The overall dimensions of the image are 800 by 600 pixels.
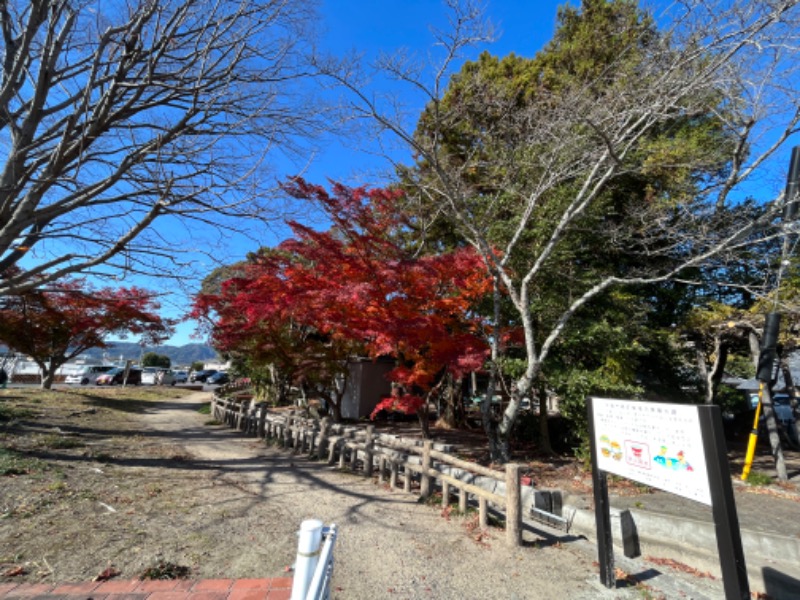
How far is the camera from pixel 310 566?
1925mm

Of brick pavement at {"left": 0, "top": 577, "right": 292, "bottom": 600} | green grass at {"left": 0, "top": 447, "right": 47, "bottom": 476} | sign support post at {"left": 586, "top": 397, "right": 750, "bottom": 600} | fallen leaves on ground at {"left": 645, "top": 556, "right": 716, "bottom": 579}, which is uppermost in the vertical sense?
sign support post at {"left": 586, "top": 397, "right": 750, "bottom": 600}

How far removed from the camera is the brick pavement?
3051 millimetres

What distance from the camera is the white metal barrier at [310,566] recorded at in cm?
184

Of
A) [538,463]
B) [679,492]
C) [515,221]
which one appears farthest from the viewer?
[515,221]

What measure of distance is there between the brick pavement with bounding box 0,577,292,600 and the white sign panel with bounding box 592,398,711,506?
3177mm

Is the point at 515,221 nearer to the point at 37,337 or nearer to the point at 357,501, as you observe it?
the point at 357,501

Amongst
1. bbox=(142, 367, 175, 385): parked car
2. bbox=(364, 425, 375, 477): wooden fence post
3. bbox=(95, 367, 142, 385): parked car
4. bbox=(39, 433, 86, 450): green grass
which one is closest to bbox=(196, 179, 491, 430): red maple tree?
bbox=(364, 425, 375, 477): wooden fence post

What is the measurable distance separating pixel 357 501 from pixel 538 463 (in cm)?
471

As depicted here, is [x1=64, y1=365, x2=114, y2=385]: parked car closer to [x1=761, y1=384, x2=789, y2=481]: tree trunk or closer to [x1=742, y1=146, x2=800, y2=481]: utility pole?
[x1=742, y1=146, x2=800, y2=481]: utility pole

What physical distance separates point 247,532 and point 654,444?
4.13 m

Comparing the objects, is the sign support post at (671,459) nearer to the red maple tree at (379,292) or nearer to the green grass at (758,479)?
the red maple tree at (379,292)

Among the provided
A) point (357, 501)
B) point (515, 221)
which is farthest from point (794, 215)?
point (357, 501)

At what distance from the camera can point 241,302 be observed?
33.1ft

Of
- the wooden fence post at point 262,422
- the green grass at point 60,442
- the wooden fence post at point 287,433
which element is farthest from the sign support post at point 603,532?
the green grass at point 60,442
